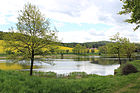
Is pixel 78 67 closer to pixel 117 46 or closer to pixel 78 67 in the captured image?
pixel 78 67

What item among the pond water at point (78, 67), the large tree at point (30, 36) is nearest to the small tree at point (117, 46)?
the pond water at point (78, 67)

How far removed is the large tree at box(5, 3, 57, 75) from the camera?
53.7 ft

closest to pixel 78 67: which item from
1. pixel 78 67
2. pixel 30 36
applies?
pixel 78 67

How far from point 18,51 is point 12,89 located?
885 cm

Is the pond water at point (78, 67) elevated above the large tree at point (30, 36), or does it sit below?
below

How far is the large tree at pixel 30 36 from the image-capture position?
1636 centimetres

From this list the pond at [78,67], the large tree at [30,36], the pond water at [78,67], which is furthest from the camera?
the pond water at [78,67]

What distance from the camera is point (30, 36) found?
16969 mm

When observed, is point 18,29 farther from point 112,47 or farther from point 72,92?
point 112,47

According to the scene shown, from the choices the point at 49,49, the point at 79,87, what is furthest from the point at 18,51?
the point at 79,87

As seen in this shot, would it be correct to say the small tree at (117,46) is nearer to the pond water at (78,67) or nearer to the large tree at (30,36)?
the pond water at (78,67)

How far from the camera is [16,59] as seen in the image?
55.8ft

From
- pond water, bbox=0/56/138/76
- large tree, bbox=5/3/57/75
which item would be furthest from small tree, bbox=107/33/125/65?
large tree, bbox=5/3/57/75

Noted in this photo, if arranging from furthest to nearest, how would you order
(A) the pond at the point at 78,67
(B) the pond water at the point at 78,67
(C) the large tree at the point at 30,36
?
(B) the pond water at the point at 78,67, (A) the pond at the point at 78,67, (C) the large tree at the point at 30,36
